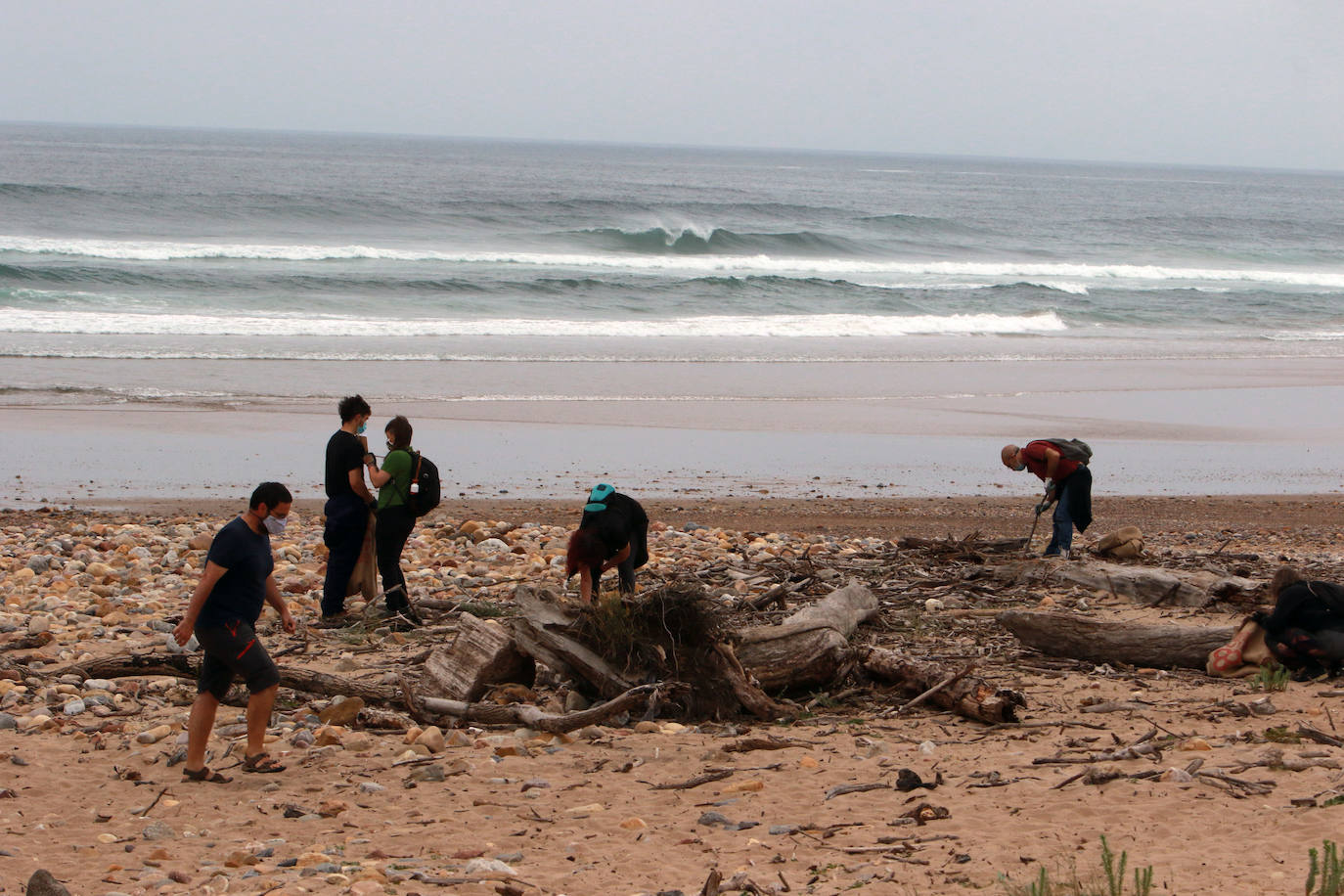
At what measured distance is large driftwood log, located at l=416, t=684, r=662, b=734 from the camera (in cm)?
637

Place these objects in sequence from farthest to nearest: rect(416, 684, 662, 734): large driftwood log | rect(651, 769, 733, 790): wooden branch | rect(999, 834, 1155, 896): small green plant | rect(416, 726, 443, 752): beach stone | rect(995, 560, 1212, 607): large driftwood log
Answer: rect(995, 560, 1212, 607): large driftwood log
rect(416, 684, 662, 734): large driftwood log
rect(416, 726, 443, 752): beach stone
rect(651, 769, 733, 790): wooden branch
rect(999, 834, 1155, 896): small green plant

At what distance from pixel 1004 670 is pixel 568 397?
1378 cm

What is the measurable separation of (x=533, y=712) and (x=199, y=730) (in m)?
1.63

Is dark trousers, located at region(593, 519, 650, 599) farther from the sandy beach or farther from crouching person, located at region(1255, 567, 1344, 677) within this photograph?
crouching person, located at region(1255, 567, 1344, 677)

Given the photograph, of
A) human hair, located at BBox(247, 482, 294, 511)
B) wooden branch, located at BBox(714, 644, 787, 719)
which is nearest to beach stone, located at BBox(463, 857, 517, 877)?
human hair, located at BBox(247, 482, 294, 511)

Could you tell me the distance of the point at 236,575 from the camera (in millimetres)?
5879

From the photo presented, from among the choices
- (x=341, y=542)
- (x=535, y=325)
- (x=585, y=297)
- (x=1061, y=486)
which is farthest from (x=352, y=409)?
(x=585, y=297)

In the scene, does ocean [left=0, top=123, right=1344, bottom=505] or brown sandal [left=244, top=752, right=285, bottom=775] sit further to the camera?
ocean [left=0, top=123, right=1344, bottom=505]

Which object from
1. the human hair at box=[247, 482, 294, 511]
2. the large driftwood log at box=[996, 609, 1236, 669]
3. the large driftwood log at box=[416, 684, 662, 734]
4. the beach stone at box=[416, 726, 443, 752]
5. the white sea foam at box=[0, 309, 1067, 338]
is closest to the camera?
the human hair at box=[247, 482, 294, 511]

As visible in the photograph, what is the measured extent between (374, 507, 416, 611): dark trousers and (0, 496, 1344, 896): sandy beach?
30 cm

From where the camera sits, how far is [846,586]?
26.7 feet

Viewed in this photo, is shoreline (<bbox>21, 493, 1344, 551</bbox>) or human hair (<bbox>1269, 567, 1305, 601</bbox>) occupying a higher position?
human hair (<bbox>1269, 567, 1305, 601</bbox>)

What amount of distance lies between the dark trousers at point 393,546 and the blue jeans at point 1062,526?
16.2ft

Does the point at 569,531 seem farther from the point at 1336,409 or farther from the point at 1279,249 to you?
the point at 1279,249
